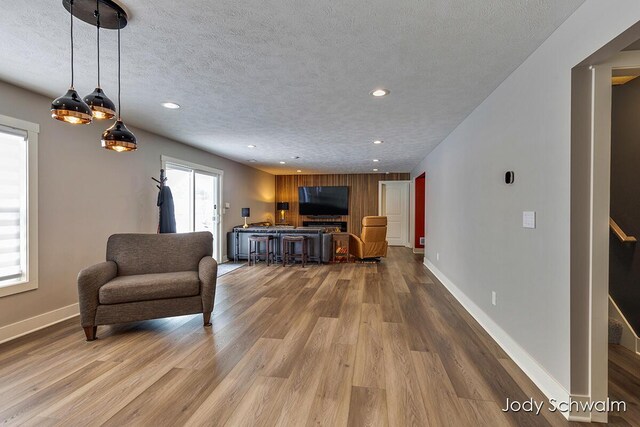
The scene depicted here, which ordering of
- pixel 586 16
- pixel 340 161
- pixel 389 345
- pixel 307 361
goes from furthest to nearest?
pixel 340 161 → pixel 389 345 → pixel 307 361 → pixel 586 16

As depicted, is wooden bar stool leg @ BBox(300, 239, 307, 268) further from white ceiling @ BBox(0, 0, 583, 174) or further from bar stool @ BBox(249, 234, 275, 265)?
white ceiling @ BBox(0, 0, 583, 174)

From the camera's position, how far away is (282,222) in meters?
9.83

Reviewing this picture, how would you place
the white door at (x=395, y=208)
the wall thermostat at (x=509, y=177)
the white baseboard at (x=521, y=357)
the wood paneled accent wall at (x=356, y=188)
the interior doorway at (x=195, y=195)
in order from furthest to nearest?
1. the wood paneled accent wall at (x=356, y=188)
2. the white door at (x=395, y=208)
3. the interior doorway at (x=195, y=195)
4. the wall thermostat at (x=509, y=177)
5. the white baseboard at (x=521, y=357)

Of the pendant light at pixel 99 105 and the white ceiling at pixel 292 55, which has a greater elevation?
the white ceiling at pixel 292 55

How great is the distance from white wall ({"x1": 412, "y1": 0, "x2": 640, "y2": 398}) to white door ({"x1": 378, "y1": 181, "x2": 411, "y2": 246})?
5.64 m

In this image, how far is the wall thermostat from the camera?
7.80 ft

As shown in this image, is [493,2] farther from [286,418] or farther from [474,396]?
[286,418]

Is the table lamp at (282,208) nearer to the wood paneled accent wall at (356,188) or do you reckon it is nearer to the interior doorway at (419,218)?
the wood paneled accent wall at (356,188)

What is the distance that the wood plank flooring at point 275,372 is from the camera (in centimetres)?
168

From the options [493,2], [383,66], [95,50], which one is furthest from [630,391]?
[95,50]

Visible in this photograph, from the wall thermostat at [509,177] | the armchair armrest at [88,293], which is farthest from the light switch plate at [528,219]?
the armchair armrest at [88,293]

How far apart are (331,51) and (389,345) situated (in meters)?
2.45

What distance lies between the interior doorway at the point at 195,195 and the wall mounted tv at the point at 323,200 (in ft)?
12.2

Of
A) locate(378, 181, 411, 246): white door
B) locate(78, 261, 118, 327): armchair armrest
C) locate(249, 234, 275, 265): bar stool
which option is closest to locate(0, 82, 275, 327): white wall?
locate(78, 261, 118, 327): armchair armrest
